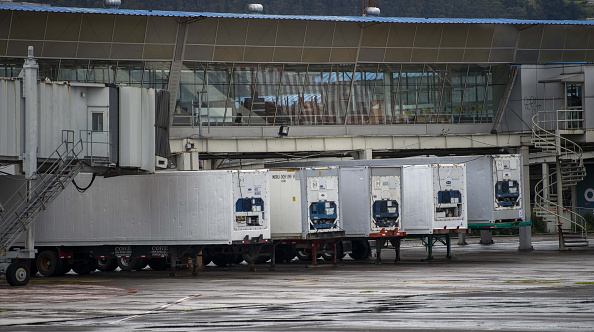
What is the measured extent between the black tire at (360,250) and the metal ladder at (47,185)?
601 inches

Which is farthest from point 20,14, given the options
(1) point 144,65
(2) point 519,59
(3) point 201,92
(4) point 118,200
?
(2) point 519,59

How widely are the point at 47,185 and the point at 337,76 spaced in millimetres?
24918

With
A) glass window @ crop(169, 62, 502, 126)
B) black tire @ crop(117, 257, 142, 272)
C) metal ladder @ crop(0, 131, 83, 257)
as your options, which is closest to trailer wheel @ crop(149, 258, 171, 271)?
black tire @ crop(117, 257, 142, 272)

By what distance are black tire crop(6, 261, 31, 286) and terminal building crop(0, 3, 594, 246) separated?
1578 centimetres

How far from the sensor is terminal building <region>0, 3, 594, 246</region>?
4559 cm

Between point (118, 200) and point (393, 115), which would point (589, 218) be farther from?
point (118, 200)

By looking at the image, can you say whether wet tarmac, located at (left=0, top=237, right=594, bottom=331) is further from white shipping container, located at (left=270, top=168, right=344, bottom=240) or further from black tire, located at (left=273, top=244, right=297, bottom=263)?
black tire, located at (left=273, top=244, right=297, bottom=263)

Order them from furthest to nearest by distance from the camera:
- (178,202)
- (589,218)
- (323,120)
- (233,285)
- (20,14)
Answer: (589,218) < (323,120) < (20,14) < (178,202) < (233,285)

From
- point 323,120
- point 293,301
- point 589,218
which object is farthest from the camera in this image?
point 589,218

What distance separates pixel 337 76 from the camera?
50469 millimetres

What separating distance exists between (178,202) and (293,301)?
11788 millimetres

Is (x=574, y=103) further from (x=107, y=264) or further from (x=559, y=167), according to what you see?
(x=107, y=264)

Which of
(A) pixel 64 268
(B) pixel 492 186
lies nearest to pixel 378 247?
(B) pixel 492 186

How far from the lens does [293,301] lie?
20.9 m
